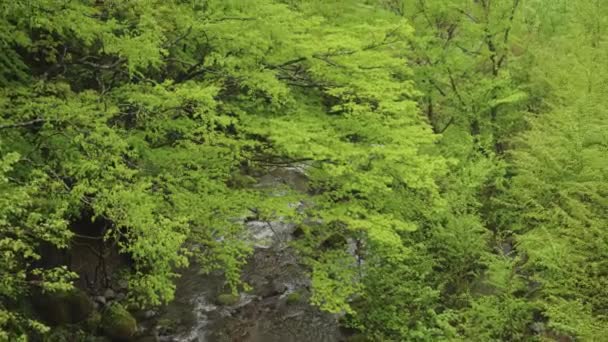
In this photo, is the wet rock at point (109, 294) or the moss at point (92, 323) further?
the wet rock at point (109, 294)

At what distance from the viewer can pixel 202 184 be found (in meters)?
11.7

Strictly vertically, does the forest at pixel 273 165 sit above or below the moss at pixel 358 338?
above

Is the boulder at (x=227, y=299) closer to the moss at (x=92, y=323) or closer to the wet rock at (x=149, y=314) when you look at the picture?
the wet rock at (x=149, y=314)

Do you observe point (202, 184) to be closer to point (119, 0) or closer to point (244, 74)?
point (244, 74)

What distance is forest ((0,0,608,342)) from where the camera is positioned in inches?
379

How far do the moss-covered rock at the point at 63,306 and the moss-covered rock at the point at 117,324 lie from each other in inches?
24.3

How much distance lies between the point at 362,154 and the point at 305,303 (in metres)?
7.34

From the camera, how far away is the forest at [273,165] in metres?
9.62

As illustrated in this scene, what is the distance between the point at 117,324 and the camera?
1427cm

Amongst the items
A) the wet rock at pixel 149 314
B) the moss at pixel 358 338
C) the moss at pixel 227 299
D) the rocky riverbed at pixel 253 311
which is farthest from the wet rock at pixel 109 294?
the moss at pixel 358 338

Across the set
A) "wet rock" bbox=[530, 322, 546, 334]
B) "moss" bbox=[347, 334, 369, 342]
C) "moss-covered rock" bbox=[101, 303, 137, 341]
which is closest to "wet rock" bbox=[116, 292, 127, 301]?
"moss-covered rock" bbox=[101, 303, 137, 341]

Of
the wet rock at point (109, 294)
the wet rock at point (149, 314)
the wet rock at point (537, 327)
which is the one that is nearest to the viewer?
the wet rock at point (537, 327)

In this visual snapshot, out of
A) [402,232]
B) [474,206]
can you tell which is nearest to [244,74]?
[402,232]

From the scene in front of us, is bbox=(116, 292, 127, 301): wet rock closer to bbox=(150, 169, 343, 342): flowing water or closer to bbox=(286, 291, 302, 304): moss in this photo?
bbox=(150, 169, 343, 342): flowing water
